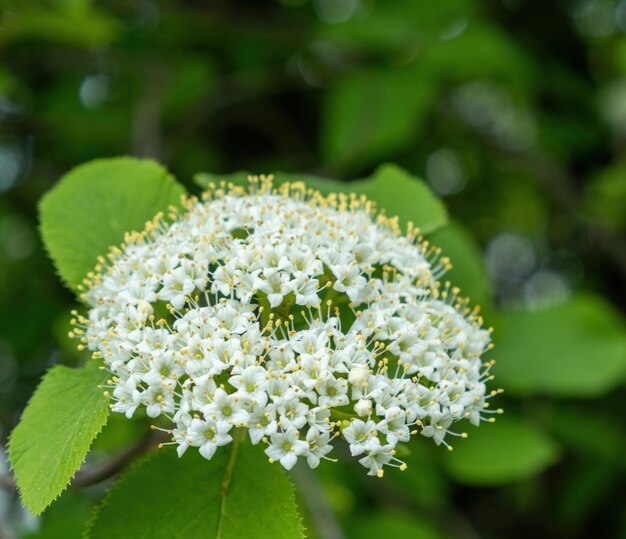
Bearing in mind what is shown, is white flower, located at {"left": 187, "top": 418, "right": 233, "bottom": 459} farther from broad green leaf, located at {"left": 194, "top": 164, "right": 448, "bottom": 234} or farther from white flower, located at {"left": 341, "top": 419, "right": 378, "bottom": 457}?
broad green leaf, located at {"left": 194, "top": 164, "right": 448, "bottom": 234}

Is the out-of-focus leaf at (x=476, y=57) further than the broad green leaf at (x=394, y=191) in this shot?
Yes

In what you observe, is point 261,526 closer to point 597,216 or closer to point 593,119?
point 597,216

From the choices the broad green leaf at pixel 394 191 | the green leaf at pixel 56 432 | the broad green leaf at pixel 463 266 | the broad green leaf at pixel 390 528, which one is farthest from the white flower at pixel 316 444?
the broad green leaf at pixel 390 528

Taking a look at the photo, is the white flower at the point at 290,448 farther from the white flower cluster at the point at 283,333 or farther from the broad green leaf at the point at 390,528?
the broad green leaf at the point at 390,528

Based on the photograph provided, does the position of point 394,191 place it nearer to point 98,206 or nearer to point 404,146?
point 98,206

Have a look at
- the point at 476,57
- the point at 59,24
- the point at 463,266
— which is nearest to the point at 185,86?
the point at 59,24
